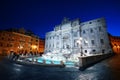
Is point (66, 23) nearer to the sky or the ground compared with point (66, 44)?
nearer to the sky

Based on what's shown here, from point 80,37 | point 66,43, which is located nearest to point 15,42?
point 66,43

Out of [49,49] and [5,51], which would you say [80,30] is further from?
[5,51]

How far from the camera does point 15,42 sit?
4762 cm

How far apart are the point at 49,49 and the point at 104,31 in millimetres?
30992

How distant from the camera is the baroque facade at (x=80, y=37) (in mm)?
31191

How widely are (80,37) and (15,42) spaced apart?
38.4m

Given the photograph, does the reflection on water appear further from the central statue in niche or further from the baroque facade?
the central statue in niche

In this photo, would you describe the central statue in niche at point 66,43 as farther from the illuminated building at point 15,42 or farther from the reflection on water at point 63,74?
the reflection on water at point 63,74

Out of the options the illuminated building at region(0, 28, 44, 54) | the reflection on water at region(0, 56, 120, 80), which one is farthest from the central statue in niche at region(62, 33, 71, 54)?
the reflection on water at region(0, 56, 120, 80)

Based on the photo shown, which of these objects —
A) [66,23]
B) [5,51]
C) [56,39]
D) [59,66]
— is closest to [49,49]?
[56,39]

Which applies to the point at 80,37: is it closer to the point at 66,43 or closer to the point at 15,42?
the point at 66,43

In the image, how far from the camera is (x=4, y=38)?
43.6m

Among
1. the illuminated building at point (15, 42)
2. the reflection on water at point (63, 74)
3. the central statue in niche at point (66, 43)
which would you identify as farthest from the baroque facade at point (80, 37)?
the reflection on water at point (63, 74)

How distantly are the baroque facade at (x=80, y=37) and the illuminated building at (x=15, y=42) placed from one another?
10.9m
